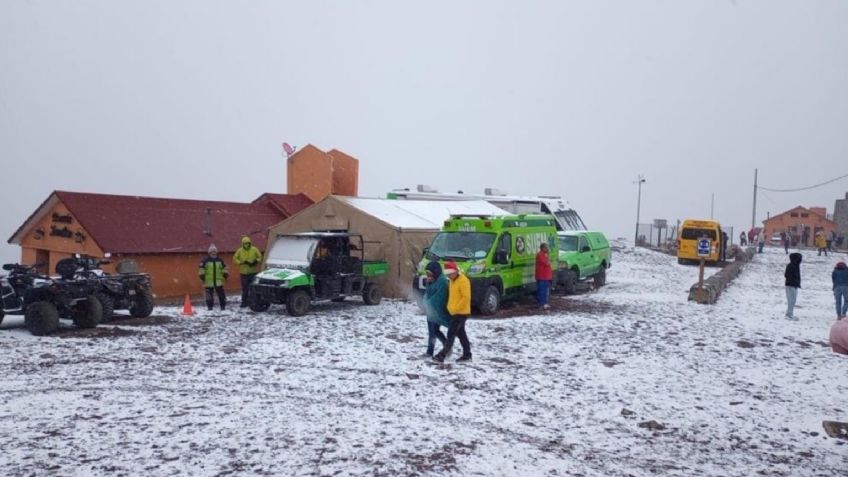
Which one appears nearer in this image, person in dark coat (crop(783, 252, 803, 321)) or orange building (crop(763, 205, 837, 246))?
person in dark coat (crop(783, 252, 803, 321))

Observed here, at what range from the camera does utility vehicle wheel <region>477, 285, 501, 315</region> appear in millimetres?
15930

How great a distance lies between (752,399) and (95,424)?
8.44 m

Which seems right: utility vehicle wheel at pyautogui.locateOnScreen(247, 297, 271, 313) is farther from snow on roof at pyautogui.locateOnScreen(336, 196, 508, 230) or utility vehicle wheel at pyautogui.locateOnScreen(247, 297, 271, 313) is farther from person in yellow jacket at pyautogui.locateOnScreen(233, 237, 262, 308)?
snow on roof at pyautogui.locateOnScreen(336, 196, 508, 230)

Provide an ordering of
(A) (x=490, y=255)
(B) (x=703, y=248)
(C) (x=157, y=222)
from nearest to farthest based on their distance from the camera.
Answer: (A) (x=490, y=255), (B) (x=703, y=248), (C) (x=157, y=222)

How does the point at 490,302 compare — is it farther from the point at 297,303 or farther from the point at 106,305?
the point at 106,305

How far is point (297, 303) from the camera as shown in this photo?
15938 mm

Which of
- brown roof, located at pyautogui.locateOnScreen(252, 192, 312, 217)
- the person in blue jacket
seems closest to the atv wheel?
the person in blue jacket

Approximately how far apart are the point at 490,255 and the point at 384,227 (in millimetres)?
4941

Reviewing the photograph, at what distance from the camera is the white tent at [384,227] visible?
65.9 ft

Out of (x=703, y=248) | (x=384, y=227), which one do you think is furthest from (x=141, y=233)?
(x=703, y=248)

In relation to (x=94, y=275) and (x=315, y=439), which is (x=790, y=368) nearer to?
(x=315, y=439)

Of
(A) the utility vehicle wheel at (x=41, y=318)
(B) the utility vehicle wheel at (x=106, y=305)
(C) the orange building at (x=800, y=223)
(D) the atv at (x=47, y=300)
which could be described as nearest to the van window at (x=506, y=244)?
(B) the utility vehicle wheel at (x=106, y=305)

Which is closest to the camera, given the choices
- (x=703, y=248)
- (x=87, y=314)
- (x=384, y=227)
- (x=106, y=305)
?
(x=87, y=314)

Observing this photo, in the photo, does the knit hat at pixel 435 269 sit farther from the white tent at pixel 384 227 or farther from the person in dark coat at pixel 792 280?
the person in dark coat at pixel 792 280
